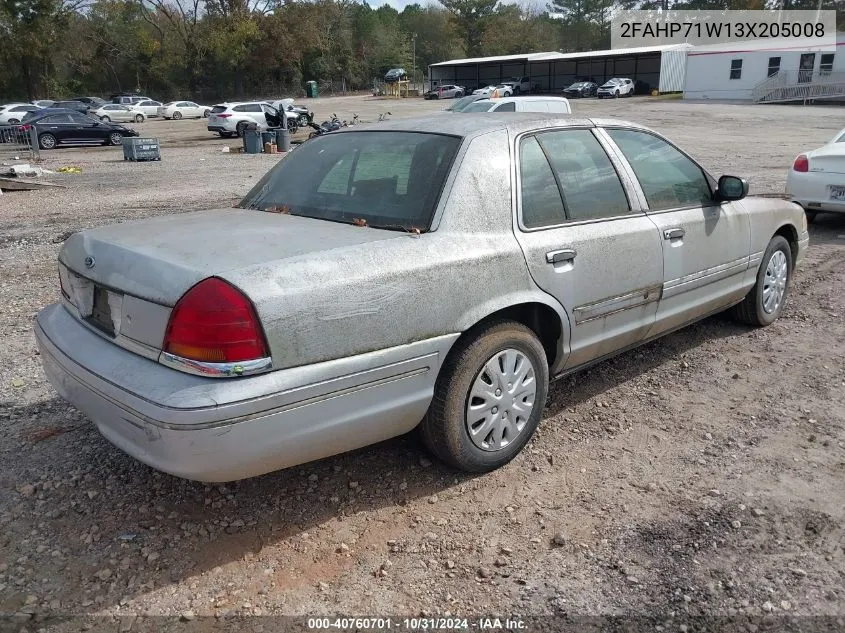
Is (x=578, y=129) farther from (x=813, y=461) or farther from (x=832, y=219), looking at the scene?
(x=832, y=219)

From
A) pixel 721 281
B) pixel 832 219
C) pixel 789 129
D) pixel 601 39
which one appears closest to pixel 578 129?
pixel 721 281

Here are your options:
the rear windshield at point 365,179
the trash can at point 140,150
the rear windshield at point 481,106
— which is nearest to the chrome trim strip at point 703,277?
the rear windshield at point 365,179

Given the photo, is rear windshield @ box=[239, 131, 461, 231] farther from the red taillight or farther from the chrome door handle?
the red taillight

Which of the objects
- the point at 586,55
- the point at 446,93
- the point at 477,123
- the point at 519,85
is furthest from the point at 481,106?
the point at 586,55

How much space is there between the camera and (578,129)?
153 inches

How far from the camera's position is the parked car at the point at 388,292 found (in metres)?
2.54

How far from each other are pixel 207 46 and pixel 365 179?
72398mm

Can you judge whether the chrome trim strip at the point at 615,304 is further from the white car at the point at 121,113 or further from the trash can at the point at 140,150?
the white car at the point at 121,113

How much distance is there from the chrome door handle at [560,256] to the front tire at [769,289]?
2284 millimetres

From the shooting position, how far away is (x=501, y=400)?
3.32m

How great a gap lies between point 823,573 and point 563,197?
201cm

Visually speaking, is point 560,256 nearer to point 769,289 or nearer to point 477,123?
point 477,123

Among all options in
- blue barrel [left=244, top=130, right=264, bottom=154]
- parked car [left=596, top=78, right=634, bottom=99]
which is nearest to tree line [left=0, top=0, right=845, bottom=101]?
parked car [left=596, top=78, right=634, bottom=99]

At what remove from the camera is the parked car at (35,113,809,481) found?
254cm
